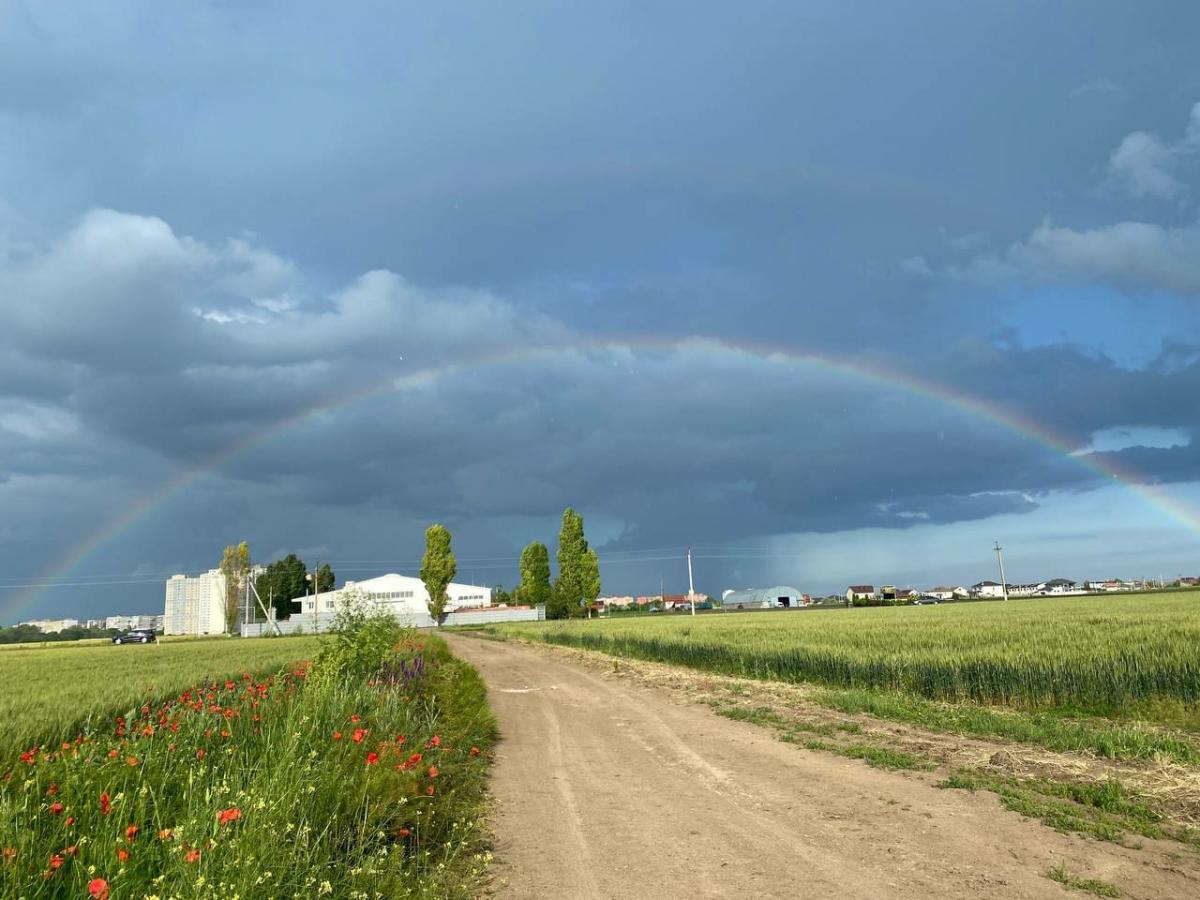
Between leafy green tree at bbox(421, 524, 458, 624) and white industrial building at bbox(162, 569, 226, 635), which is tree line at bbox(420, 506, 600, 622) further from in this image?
white industrial building at bbox(162, 569, 226, 635)

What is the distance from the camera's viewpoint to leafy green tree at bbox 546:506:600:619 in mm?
101375

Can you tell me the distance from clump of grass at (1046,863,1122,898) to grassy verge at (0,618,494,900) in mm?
4675

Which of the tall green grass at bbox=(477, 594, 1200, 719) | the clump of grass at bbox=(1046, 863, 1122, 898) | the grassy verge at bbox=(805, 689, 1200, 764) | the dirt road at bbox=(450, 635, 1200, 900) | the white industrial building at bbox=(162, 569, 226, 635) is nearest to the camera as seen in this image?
the clump of grass at bbox=(1046, 863, 1122, 898)

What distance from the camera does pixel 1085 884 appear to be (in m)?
5.62

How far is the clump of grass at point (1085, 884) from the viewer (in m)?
5.50

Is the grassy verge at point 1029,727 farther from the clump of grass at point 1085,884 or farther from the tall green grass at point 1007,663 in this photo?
the clump of grass at point 1085,884

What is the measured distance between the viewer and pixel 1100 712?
1423 cm

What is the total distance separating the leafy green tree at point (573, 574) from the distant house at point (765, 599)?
226 ft

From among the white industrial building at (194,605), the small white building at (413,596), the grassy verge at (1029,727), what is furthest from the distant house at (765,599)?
the grassy verge at (1029,727)

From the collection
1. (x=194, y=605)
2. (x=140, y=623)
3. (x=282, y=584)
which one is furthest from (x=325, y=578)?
(x=140, y=623)

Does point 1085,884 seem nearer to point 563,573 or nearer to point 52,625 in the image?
point 563,573

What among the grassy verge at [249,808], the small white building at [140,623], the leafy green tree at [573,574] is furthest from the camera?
the small white building at [140,623]

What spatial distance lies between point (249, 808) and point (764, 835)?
4616 millimetres

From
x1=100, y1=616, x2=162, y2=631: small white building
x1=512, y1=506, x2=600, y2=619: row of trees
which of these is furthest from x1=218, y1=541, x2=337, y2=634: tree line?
x1=100, y1=616, x2=162, y2=631: small white building
